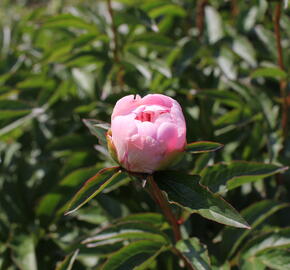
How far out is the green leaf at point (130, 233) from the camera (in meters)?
1.21

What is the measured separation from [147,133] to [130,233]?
400 millimetres

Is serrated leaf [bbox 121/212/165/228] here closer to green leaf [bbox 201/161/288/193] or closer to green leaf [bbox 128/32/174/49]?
green leaf [bbox 201/161/288/193]

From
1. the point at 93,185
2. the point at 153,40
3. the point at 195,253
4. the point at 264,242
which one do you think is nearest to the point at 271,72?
the point at 153,40

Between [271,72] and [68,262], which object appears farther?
[271,72]

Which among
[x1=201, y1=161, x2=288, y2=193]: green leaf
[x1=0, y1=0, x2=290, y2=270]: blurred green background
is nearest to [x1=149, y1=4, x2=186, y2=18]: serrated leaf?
[x1=0, y1=0, x2=290, y2=270]: blurred green background

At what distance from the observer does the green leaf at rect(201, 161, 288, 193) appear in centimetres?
114

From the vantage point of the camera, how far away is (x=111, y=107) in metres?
1.64

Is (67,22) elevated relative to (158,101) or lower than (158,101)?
lower

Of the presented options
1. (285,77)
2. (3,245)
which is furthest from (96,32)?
(3,245)

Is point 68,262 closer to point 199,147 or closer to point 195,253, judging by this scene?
point 195,253

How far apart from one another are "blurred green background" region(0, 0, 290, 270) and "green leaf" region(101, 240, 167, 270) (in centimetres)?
20

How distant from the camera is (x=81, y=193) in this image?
3.12 feet

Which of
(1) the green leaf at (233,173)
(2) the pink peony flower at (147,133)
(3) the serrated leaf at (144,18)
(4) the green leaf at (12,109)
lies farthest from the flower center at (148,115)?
(4) the green leaf at (12,109)

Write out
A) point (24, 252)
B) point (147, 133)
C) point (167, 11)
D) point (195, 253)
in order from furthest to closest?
point (167, 11) → point (24, 252) → point (195, 253) → point (147, 133)
